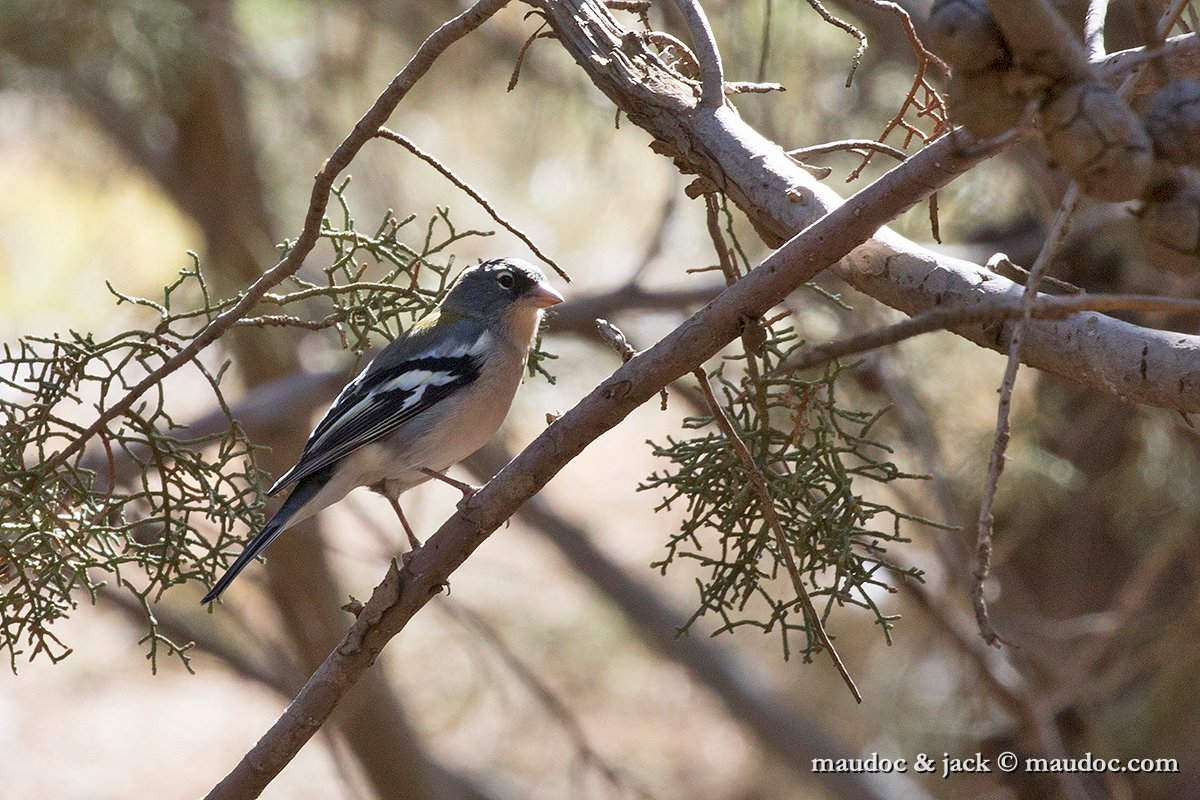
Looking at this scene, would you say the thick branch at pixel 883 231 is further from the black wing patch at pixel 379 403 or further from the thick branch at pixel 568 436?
the black wing patch at pixel 379 403

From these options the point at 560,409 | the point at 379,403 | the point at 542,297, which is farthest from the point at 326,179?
the point at 560,409

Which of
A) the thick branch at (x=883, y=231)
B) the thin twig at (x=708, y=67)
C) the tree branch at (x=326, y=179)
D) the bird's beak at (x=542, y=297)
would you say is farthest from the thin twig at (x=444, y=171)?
the bird's beak at (x=542, y=297)

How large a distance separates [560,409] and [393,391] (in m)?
→ 2.55

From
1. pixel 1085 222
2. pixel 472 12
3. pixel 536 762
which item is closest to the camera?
pixel 472 12

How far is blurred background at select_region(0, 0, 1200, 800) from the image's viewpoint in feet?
17.5

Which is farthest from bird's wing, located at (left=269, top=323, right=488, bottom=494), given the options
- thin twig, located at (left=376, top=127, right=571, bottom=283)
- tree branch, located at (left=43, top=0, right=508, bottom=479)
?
thin twig, located at (left=376, top=127, right=571, bottom=283)

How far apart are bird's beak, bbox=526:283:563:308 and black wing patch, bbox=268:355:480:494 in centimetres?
29

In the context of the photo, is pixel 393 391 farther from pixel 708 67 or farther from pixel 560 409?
pixel 560 409

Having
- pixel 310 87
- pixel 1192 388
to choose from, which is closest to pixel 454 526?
pixel 1192 388

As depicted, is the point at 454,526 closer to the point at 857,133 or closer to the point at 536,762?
the point at 857,133

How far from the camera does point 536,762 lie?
31.7 ft

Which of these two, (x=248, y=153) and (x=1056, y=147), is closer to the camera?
(x=1056, y=147)

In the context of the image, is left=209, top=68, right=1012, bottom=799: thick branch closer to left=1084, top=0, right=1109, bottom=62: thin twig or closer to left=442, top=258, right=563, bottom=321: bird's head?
left=1084, top=0, right=1109, bottom=62: thin twig

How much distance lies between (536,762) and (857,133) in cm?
582
